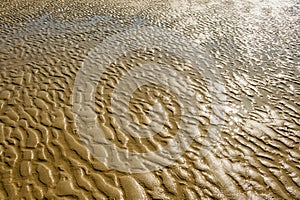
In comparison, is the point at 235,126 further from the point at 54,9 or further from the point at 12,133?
the point at 54,9

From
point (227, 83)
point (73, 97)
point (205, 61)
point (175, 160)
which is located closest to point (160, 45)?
point (205, 61)

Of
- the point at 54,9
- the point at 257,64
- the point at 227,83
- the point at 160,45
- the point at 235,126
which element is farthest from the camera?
the point at 54,9

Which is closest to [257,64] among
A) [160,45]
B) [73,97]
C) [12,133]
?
[160,45]

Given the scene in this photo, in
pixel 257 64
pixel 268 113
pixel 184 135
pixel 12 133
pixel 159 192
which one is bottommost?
pixel 12 133

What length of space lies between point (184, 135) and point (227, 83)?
278 cm

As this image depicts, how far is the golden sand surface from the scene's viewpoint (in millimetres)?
4375

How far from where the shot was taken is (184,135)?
541 centimetres

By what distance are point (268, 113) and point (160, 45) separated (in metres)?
5.05

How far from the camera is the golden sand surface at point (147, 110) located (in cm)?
438

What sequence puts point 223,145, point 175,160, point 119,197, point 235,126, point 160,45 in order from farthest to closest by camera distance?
point 160,45, point 235,126, point 223,145, point 175,160, point 119,197

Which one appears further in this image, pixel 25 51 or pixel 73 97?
pixel 25 51

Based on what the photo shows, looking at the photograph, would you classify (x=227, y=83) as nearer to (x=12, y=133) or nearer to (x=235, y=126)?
(x=235, y=126)

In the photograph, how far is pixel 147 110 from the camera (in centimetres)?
608

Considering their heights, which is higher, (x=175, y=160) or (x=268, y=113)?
(x=268, y=113)
